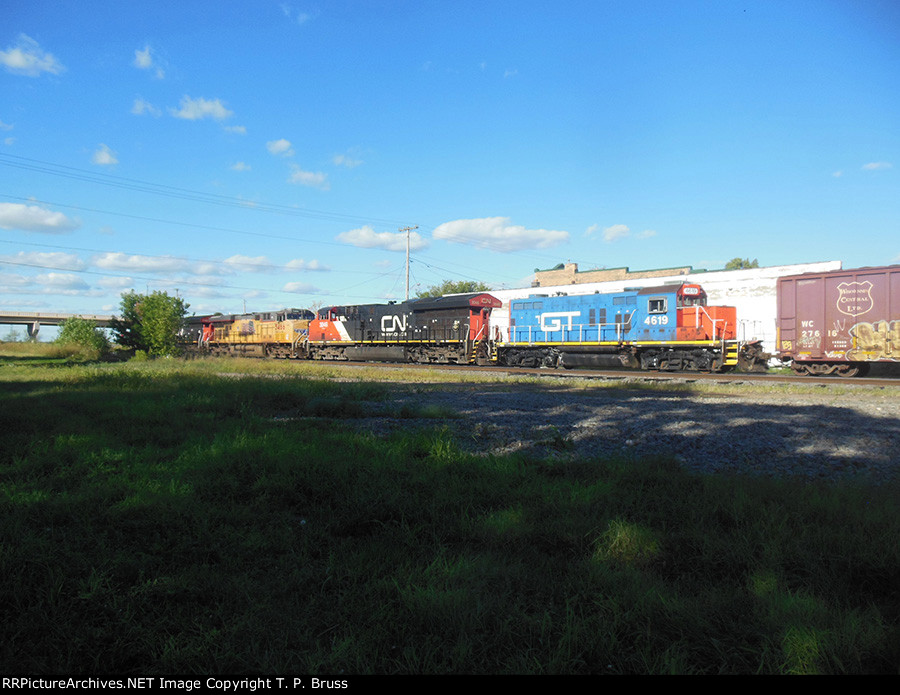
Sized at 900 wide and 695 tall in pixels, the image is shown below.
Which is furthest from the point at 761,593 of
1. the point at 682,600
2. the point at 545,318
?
the point at 545,318

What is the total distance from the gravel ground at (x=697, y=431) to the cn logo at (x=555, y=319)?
1343cm

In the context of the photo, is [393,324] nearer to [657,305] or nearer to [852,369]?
[657,305]

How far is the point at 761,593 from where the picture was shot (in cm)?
297

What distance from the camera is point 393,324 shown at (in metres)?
31.0

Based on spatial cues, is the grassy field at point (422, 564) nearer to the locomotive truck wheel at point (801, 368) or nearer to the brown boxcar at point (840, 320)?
the brown boxcar at point (840, 320)

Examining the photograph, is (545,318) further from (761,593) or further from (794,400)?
(761,593)

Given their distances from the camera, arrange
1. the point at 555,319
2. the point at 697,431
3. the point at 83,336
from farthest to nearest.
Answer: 1. the point at 83,336
2. the point at 555,319
3. the point at 697,431

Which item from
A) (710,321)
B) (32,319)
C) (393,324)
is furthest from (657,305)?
(32,319)

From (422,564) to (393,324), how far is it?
91.7 ft

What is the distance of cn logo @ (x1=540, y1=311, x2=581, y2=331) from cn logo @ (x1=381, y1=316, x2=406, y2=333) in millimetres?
8929

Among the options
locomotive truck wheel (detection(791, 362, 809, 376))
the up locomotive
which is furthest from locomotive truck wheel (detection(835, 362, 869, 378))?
the up locomotive

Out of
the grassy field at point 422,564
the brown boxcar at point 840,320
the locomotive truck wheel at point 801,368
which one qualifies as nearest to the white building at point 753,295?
the locomotive truck wheel at point 801,368

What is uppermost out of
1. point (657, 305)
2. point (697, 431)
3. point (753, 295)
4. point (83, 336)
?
point (753, 295)

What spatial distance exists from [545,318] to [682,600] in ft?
72.7
